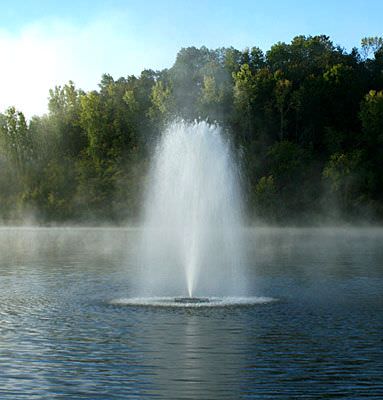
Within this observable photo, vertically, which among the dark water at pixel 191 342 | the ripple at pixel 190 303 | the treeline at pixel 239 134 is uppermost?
the treeline at pixel 239 134

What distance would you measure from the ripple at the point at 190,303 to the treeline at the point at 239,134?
64099 mm

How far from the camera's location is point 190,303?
89.2 ft

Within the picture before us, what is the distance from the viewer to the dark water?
51.3ft

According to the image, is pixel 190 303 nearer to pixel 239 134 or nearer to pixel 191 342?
pixel 191 342

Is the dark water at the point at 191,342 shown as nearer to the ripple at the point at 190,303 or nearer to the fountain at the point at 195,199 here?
the ripple at the point at 190,303

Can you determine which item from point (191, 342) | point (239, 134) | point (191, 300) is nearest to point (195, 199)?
point (191, 300)

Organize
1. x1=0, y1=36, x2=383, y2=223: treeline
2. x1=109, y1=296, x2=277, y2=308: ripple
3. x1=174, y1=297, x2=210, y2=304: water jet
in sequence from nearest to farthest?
x1=109, y1=296, x2=277, y2=308: ripple
x1=174, y1=297, x2=210, y2=304: water jet
x1=0, y1=36, x2=383, y2=223: treeline

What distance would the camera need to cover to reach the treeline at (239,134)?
307ft

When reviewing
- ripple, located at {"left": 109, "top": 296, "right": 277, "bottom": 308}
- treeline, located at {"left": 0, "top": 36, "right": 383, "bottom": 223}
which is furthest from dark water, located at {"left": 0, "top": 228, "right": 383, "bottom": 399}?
treeline, located at {"left": 0, "top": 36, "right": 383, "bottom": 223}

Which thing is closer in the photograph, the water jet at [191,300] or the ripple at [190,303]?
the ripple at [190,303]

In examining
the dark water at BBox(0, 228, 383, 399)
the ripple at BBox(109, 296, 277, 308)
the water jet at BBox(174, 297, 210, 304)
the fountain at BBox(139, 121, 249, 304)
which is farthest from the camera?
the fountain at BBox(139, 121, 249, 304)

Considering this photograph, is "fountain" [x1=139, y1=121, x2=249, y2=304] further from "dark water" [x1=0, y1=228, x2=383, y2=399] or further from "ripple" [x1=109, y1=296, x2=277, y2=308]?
"dark water" [x1=0, y1=228, x2=383, y2=399]

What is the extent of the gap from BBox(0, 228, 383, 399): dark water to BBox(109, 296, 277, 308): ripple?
25.1 inches

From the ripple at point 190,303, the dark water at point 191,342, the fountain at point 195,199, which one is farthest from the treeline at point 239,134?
the ripple at point 190,303
